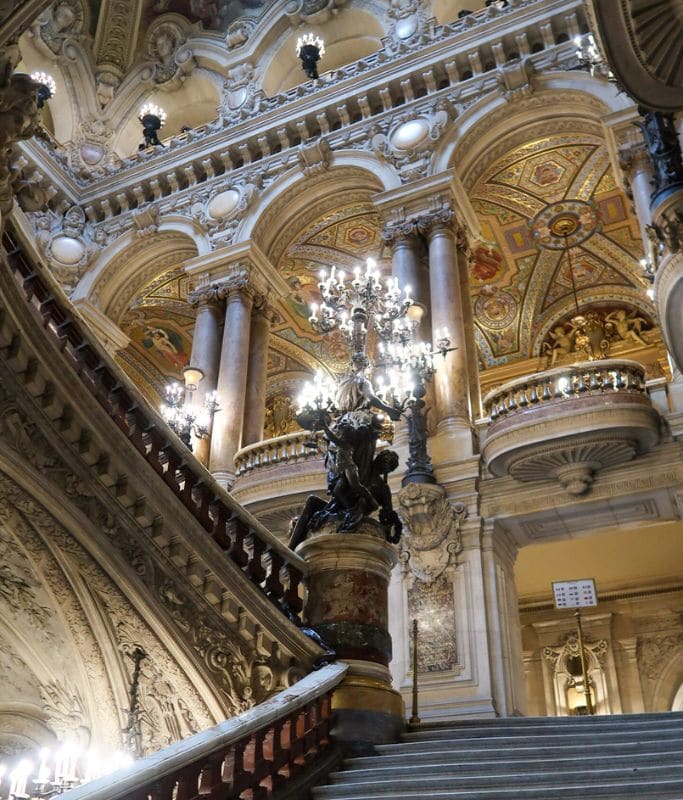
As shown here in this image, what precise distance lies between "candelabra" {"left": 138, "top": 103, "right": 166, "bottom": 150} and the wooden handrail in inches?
463

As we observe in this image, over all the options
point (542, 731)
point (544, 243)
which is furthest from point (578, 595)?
point (544, 243)

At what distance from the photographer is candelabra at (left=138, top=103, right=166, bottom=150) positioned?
54.5ft

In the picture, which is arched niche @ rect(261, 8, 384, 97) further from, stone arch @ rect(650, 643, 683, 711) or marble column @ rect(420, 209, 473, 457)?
stone arch @ rect(650, 643, 683, 711)

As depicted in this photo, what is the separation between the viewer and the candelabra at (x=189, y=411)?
1152cm

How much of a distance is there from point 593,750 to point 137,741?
2908 mm

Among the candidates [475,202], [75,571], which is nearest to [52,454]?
[75,571]

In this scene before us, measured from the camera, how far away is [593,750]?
4.10m

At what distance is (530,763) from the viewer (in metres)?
3.88

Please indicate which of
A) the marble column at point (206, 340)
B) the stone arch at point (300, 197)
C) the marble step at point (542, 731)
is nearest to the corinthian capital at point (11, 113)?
the marble step at point (542, 731)

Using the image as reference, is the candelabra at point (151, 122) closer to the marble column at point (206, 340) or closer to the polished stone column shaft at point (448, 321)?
the marble column at point (206, 340)

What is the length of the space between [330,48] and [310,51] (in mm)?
1390

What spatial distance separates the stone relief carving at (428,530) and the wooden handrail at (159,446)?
414cm

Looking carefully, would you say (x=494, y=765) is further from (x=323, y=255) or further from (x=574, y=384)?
(x=323, y=255)

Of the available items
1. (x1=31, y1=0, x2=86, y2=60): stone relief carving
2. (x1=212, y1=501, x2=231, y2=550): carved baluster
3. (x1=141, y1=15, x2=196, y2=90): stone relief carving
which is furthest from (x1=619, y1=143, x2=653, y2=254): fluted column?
(x1=31, y1=0, x2=86, y2=60): stone relief carving
